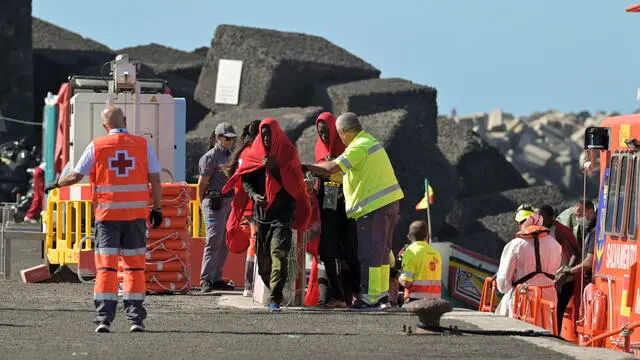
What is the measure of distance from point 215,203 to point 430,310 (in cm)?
566

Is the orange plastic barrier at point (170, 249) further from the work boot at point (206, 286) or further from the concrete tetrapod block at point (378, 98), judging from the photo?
the concrete tetrapod block at point (378, 98)

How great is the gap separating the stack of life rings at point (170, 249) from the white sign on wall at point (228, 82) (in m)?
20.0

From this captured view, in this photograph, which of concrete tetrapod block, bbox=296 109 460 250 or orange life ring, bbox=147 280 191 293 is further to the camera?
concrete tetrapod block, bbox=296 109 460 250

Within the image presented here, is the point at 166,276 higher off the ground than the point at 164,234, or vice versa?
the point at 164,234

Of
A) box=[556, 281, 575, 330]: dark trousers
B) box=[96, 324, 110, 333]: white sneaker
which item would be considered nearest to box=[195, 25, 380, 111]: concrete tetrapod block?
box=[556, 281, 575, 330]: dark trousers

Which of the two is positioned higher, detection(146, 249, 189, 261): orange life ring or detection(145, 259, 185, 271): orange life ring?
detection(146, 249, 189, 261): orange life ring

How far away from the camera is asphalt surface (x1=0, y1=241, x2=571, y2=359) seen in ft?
41.6

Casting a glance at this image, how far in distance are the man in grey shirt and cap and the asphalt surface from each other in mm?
1773

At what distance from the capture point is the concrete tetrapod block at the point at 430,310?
13.8m

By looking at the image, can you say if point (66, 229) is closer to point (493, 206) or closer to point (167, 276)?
point (167, 276)

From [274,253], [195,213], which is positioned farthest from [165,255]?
[274,253]

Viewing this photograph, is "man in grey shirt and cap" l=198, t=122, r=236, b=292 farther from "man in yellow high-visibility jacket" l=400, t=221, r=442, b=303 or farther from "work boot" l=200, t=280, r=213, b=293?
"man in yellow high-visibility jacket" l=400, t=221, r=442, b=303

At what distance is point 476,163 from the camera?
40469 millimetres

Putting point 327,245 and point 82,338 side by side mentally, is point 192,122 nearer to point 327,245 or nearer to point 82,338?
point 327,245
